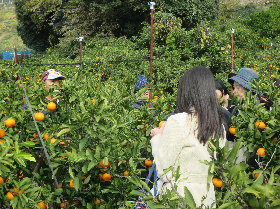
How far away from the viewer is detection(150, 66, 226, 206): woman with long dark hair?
1300mm

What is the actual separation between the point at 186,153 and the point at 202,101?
0.90 ft

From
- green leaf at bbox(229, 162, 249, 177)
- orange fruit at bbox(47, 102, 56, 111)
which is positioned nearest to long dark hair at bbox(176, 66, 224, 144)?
green leaf at bbox(229, 162, 249, 177)

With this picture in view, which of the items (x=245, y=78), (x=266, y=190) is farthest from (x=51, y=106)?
(x=245, y=78)

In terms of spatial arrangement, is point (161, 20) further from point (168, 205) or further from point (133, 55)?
Answer: point (168, 205)

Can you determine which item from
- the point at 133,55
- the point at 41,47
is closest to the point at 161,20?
the point at 133,55

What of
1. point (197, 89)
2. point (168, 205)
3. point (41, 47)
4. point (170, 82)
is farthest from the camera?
point (41, 47)

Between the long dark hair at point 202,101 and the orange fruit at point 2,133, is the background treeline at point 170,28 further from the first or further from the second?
the orange fruit at point 2,133

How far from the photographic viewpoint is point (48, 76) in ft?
7.88

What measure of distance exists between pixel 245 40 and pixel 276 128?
1290 cm

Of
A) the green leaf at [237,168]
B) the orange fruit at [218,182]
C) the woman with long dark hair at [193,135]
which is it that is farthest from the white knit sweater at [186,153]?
the green leaf at [237,168]

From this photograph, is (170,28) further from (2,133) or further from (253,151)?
(2,133)

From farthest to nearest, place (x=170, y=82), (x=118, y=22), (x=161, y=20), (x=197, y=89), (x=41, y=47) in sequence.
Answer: (x=41, y=47)
(x=118, y=22)
(x=161, y=20)
(x=170, y=82)
(x=197, y=89)

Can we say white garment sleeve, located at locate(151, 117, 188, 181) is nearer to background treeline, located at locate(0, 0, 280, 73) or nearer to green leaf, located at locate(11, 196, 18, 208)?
green leaf, located at locate(11, 196, 18, 208)

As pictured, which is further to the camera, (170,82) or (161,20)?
(161,20)
